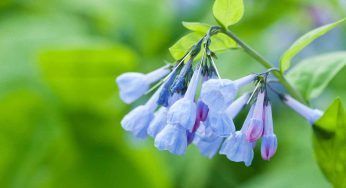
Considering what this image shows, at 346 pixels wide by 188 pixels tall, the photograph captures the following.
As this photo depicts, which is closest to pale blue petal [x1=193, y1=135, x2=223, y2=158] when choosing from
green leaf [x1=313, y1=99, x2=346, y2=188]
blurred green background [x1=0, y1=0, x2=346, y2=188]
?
green leaf [x1=313, y1=99, x2=346, y2=188]

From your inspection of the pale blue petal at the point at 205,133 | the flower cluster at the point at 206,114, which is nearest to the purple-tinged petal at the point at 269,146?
the flower cluster at the point at 206,114

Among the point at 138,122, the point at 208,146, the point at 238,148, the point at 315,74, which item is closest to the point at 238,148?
the point at 238,148

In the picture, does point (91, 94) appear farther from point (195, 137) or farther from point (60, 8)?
point (195, 137)

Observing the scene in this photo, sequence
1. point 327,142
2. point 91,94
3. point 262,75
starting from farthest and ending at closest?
point 91,94 → point 327,142 → point 262,75

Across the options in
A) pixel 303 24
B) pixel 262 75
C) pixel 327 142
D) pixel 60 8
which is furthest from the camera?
pixel 303 24

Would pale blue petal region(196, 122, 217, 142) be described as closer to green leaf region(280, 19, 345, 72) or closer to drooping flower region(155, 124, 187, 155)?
drooping flower region(155, 124, 187, 155)

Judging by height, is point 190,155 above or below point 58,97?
below

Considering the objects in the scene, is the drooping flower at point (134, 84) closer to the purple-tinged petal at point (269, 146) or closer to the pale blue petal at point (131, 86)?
the pale blue petal at point (131, 86)

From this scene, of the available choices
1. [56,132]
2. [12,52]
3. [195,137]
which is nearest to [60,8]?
[12,52]
